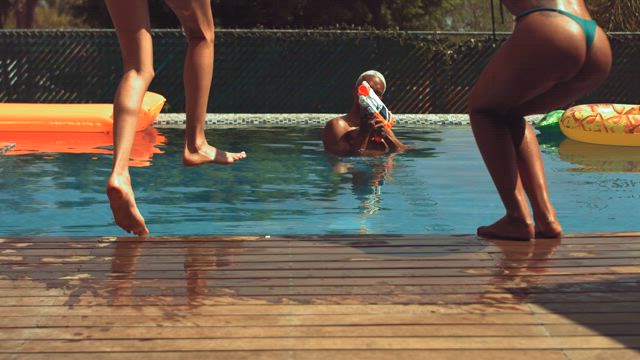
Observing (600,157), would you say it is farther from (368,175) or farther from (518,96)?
(518,96)

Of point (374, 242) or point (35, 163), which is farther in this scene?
point (35, 163)

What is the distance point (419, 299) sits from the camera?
3.51 metres

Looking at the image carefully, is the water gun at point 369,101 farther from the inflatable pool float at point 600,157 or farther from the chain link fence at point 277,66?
the chain link fence at point 277,66

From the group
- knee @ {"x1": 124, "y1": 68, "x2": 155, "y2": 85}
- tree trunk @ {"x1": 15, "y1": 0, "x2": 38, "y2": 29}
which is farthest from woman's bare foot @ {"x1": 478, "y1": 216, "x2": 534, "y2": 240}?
tree trunk @ {"x1": 15, "y1": 0, "x2": 38, "y2": 29}

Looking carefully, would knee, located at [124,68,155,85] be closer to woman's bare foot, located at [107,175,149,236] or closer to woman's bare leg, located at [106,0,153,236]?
woman's bare leg, located at [106,0,153,236]

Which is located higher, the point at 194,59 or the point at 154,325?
the point at 194,59

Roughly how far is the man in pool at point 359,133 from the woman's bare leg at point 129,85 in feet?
24.9

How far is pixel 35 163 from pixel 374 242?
27.1 ft

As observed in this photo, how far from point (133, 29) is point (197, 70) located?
1.44 feet

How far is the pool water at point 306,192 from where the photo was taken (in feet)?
26.9

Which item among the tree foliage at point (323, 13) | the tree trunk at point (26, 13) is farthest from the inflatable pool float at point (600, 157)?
the tree trunk at point (26, 13)

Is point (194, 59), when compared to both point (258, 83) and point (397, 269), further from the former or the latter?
point (258, 83)

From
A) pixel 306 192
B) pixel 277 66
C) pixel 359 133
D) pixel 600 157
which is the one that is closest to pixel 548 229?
pixel 306 192

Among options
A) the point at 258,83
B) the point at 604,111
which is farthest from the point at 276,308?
the point at 258,83
